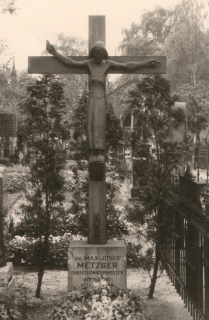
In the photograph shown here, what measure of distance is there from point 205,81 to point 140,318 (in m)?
28.7

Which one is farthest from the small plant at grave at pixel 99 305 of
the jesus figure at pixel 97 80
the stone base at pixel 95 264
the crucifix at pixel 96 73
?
the jesus figure at pixel 97 80

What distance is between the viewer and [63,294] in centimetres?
839

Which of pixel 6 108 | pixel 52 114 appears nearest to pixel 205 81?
pixel 6 108

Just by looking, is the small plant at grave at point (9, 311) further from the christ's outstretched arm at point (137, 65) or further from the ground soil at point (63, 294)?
the christ's outstretched arm at point (137, 65)

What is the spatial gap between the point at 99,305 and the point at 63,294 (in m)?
3.41

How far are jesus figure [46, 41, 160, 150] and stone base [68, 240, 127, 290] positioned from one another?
124 cm

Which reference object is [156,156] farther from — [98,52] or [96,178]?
[98,52]

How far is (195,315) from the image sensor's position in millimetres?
6863

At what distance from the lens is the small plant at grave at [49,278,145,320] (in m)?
5.06

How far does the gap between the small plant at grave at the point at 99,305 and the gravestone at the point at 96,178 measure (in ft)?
1.50

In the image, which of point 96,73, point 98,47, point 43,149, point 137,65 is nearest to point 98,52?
point 98,47

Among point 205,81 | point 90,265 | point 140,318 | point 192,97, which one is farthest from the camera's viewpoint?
point 205,81

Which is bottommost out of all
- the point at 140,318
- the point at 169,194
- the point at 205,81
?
the point at 140,318

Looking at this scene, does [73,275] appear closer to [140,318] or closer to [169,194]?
[140,318]
